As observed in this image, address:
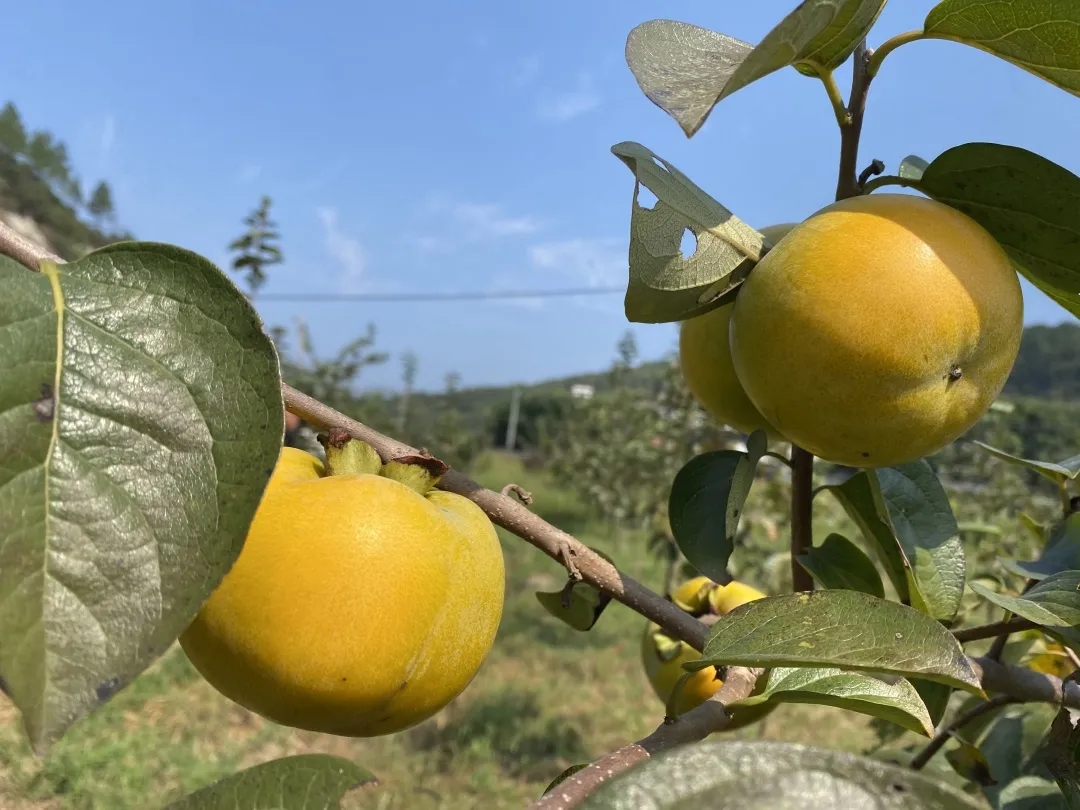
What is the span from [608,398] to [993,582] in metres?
7.85

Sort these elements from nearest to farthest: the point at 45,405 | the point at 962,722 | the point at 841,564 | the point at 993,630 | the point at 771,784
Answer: the point at 771,784, the point at 45,405, the point at 993,630, the point at 841,564, the point at 962,722

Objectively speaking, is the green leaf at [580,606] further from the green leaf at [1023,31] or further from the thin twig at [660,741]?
the green leaf at [1023,31]

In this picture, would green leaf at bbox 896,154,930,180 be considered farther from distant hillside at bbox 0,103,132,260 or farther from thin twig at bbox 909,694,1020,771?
distant hillside at bbox 0,103,132,260

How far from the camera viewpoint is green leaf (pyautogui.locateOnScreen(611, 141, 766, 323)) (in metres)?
0.72

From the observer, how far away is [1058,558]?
Answer: 97cm

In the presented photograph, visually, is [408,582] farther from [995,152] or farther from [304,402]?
[995,152]

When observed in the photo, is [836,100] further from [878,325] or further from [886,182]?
[878,325]

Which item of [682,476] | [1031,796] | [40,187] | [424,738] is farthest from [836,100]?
[40,187]

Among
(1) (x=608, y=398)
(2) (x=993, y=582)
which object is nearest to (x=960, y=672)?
(2) (x=993, y=582)

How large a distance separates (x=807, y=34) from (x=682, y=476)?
56 centimetres

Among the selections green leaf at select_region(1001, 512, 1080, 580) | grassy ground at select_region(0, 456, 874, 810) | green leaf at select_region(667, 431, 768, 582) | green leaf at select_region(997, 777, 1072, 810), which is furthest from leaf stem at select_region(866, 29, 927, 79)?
grassy ground at select_region(0, 456, 874, 810)

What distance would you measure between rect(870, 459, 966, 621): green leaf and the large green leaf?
2.54 feet

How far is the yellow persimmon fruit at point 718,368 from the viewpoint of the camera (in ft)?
3.04

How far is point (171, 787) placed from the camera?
11.2ft
